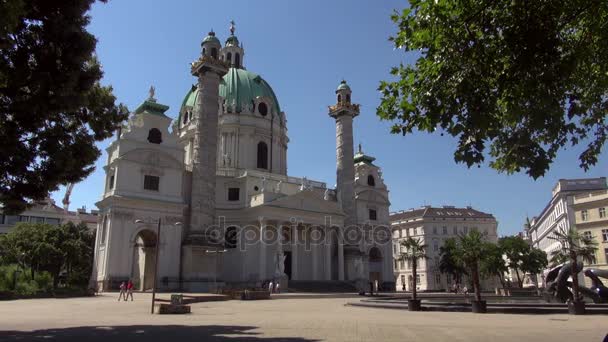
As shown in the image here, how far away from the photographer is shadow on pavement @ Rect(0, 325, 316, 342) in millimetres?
12828

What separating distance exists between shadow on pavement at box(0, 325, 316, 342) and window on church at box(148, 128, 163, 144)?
38.5 metres

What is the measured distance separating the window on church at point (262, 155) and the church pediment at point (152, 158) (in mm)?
14959

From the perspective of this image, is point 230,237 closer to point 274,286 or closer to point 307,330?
point 274,286

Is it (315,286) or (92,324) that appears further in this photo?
(315,286)

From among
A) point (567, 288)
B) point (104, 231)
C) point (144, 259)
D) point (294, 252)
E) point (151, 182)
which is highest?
point (151, 182)

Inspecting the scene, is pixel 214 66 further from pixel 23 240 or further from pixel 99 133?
pixel 99 133

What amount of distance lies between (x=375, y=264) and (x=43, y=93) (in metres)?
60.9

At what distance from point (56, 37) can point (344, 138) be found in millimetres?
52968

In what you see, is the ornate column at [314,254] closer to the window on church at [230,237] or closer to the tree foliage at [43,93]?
the window on church at [230,237]

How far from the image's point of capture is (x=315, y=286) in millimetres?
52344

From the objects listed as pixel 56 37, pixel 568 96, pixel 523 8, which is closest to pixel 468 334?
pixel 568 96

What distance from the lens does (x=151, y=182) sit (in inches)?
2003

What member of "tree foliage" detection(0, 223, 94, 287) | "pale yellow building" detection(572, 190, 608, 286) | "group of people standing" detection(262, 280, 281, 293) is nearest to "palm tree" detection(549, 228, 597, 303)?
"pale yellow building" detection(572, 190, 608, 286)

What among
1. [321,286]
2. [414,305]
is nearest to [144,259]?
[321,286]
